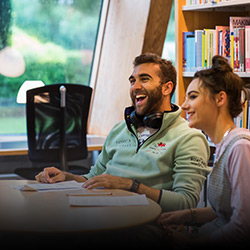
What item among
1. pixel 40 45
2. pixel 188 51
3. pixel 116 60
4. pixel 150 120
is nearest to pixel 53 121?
pixel 116 60

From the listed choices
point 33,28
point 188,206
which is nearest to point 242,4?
point 188,206

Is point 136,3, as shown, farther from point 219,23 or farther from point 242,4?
point 242,4

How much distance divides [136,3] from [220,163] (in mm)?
2976

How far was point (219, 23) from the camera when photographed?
3262 mm

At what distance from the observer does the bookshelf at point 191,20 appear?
10.2 feet

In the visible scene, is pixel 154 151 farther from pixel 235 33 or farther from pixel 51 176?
pixel 235 33

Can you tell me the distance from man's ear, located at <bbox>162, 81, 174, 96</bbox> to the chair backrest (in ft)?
5.34

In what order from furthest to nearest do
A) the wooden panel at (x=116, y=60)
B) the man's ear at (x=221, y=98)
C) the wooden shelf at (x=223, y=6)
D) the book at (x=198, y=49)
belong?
the wooden panel at (x=116, y=60)
the book at (x=198, y=49)
the wooden shelf at (x=223, y=6)
the man's ear at (x=221, y=98)

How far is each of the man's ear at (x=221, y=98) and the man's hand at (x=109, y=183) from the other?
1.66ft

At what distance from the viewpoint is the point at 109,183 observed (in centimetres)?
199

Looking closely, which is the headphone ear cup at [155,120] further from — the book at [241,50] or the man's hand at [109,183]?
the book at [241,50]

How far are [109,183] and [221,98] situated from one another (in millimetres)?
579

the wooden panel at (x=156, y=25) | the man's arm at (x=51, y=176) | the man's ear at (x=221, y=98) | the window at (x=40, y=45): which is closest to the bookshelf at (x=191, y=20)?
the wooden panel at (x=156, y=25)

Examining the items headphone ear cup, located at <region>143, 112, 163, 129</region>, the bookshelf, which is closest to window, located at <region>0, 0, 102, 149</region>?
the bookshelf
